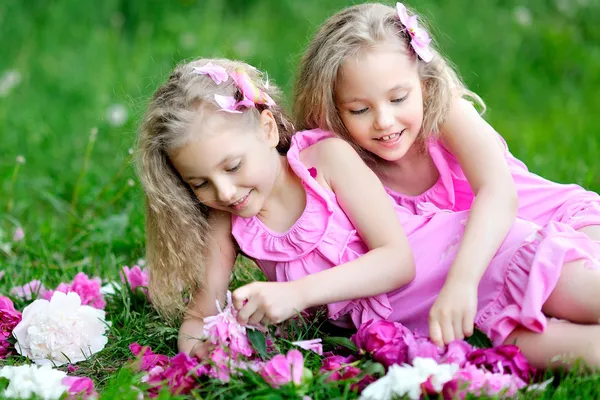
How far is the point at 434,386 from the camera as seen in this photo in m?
2.11

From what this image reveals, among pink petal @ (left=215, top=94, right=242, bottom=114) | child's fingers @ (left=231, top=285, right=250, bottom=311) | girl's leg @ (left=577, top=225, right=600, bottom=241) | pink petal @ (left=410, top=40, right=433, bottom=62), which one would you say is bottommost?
child's fingers @ (left=231, top=285, right=250, bottom=311)

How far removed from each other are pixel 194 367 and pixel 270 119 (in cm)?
74

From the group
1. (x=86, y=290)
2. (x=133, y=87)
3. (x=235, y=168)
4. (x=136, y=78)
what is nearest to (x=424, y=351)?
(x=235, y=168)

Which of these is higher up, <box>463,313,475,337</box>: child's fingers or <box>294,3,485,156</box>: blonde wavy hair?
<box>294,3,485,156</box>: blonde wavy hair

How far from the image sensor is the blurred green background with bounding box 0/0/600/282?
378 cm

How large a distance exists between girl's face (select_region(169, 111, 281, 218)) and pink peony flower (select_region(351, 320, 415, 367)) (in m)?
0.47

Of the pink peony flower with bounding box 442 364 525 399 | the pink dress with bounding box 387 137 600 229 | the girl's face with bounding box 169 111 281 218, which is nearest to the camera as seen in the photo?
the pink peony flower with bounding box 442 364 525 399

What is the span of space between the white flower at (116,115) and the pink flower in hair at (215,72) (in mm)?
→ 1941

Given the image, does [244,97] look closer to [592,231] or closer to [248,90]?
[248,90]

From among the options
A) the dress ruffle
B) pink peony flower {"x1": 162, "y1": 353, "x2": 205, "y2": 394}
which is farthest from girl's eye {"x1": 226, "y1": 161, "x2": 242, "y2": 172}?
the dress ruffle

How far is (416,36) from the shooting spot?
2.68 m

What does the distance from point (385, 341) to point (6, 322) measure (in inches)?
46.6

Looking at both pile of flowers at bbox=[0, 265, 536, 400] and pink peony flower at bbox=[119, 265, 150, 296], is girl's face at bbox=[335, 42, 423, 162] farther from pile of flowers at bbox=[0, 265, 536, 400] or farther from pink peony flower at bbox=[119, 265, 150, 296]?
pink peony flower at bbox=[119, 265, 150, 296]

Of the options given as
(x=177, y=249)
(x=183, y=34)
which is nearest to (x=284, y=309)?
(x=177, y=249)
